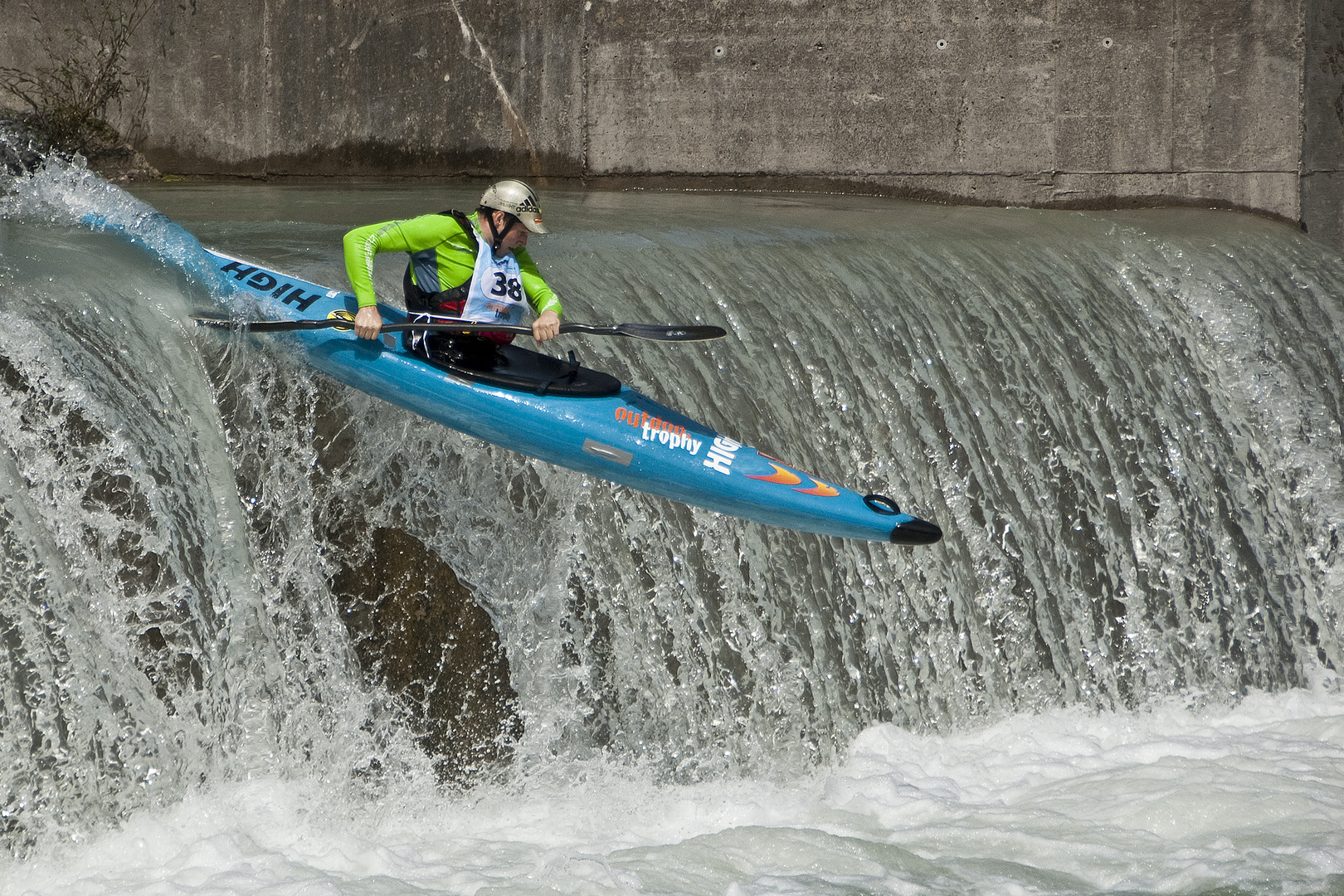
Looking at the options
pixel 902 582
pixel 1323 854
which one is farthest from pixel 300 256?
pixel 1323 854

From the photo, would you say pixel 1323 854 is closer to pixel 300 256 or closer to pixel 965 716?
pixel 965 716

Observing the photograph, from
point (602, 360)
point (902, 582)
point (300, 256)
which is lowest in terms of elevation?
point (902, 582)

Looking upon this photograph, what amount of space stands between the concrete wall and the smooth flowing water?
7.24 feet

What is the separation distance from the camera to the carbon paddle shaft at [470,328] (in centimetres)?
400

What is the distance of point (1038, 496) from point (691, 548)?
1.68m

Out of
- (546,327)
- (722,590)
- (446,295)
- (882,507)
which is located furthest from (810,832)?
(446,295)

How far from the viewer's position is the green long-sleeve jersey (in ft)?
12.9

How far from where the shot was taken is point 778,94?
8.88 metres

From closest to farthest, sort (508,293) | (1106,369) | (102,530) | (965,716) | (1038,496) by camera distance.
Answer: (102,530) < (508,293) < (965,716) < (1038,496) < (1106,369)

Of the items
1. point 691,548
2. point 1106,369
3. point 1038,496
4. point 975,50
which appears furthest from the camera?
point 975,50

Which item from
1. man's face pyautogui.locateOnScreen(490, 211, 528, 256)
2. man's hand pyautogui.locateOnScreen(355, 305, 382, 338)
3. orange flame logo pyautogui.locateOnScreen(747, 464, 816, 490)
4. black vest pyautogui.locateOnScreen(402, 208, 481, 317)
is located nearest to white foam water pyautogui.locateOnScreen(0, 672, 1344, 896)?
orange flame logo pyautogui.locateOnScreen(747, 464, 816, 490)

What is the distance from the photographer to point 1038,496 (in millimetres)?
5367

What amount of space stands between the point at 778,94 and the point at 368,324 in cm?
567

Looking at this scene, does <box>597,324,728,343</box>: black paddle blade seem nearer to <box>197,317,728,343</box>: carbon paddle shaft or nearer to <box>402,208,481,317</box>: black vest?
<box>197,317,728,343</box>: carbon paddle shaft
